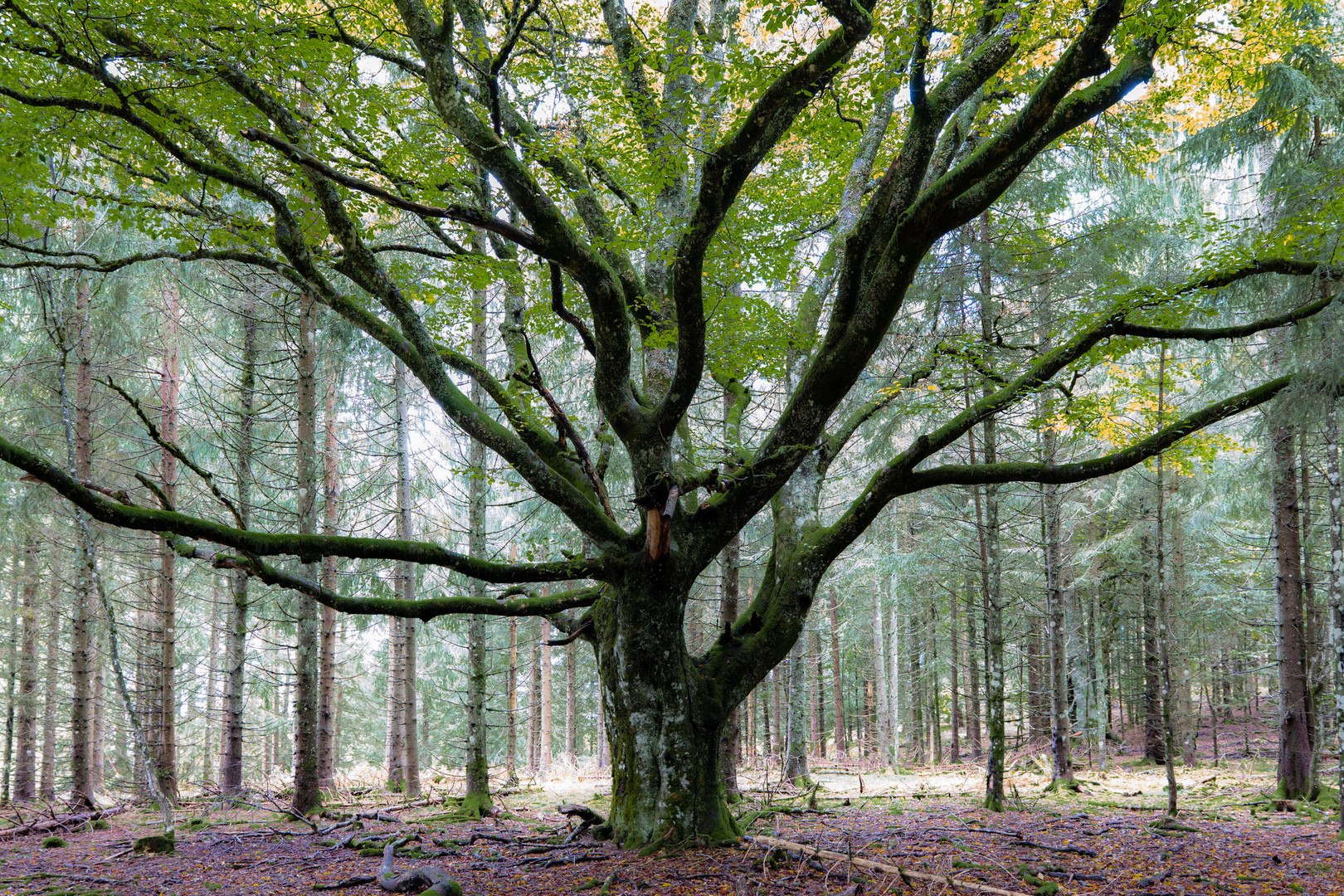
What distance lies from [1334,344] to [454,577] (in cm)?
1408

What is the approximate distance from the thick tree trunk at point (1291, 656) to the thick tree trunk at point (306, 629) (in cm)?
1305

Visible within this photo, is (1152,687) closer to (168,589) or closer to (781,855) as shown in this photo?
(781,855)

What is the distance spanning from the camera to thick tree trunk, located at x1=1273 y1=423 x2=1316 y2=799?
388 inches

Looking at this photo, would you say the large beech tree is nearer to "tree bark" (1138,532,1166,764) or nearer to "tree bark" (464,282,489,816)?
"tree bark" (464,282,489,816)

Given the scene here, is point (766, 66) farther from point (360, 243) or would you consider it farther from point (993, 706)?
point (993, 706)

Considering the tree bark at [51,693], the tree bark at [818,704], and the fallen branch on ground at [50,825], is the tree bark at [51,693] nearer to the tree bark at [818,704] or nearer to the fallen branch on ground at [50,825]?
the fallen branch on ground at [50,825]

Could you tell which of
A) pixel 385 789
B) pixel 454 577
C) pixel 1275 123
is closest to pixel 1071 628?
pixel 1275 123

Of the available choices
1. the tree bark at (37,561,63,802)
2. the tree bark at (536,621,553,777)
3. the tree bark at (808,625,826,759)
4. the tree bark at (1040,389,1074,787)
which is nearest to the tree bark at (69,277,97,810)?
the tree bark at (37,561,63,802)

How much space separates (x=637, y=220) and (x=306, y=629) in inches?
271

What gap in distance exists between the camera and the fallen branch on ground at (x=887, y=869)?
4887mm

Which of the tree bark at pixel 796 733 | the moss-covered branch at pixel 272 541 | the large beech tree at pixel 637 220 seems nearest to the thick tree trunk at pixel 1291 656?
the large beech tree at pixel 637 220

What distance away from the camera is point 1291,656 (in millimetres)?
10117

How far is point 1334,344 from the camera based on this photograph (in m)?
6.68

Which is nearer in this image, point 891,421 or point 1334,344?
point 1334,344
